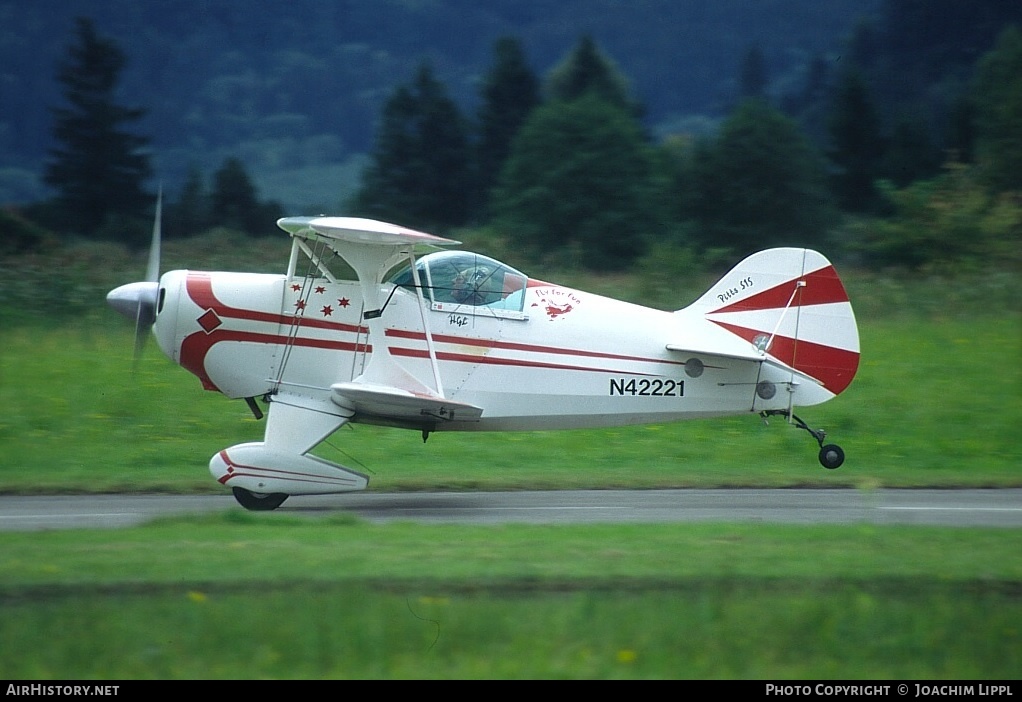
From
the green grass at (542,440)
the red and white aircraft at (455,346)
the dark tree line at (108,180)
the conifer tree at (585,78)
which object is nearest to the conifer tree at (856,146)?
the conifer tree at (585,78)

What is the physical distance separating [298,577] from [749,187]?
3829 cm

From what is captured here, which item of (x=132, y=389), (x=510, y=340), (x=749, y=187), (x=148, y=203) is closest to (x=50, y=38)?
(x=148, y=203)

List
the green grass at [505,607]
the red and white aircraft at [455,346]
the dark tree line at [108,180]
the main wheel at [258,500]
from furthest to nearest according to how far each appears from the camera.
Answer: the dark tree line at [108,180], the red and white aircraft at [455,346], the main wheel at [258,500], the green grass at [505,607]

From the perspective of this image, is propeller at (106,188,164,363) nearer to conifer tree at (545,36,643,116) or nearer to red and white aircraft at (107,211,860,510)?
red and white aircraft at (107,211,860,510)

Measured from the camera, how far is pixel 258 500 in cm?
1178

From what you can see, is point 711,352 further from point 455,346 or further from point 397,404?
point 397,404

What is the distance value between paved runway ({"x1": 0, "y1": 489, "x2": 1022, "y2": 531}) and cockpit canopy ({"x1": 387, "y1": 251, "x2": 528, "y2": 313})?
2.18 metres

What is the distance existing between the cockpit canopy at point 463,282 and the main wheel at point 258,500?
8.55ft

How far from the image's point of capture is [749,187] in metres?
44.1

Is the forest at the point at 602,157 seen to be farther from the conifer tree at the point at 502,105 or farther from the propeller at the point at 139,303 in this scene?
the propeller at the point at 139,303

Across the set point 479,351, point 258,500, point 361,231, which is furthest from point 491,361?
point 258,500

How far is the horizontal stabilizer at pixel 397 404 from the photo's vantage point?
11422 mm

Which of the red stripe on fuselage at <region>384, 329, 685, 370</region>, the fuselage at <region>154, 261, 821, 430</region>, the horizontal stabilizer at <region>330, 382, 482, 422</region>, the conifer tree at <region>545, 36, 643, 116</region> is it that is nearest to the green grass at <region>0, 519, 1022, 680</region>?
the horizontal stabilizer at <region>330, 382, 482, 422</region>

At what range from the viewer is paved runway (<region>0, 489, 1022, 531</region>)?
36.6 ft
